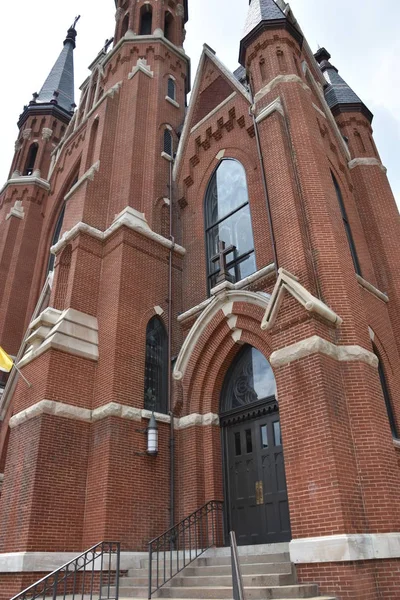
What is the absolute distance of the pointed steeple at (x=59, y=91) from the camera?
2772 centimetres

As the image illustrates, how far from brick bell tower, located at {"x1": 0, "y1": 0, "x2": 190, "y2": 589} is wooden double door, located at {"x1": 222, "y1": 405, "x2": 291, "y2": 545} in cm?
154

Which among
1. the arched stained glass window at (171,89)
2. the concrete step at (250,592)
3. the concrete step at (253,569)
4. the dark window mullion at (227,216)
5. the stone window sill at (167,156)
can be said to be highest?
the arched stained glass window at (171,89)

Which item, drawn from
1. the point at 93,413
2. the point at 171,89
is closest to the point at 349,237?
the point at 93,413

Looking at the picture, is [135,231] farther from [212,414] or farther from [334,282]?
[334,282]

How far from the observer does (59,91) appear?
2944 centimetres

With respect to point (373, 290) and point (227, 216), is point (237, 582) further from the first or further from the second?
point (227, 216)

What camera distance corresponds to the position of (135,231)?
45.1ft

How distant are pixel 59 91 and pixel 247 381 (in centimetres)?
2470

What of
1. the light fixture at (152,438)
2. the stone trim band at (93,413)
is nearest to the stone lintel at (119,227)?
the stone trim band at (93,413)

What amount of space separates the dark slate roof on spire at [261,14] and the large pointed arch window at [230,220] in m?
3.71

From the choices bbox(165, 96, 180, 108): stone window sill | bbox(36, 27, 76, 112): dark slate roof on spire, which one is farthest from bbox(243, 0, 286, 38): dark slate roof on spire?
bbox(36, 27, 76, 112): dark slate roof on spire

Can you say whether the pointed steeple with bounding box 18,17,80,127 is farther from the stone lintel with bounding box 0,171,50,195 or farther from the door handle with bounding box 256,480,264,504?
the door handle with bounding box 256,480,264,504

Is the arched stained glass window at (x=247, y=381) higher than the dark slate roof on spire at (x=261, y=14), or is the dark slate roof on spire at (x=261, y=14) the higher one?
the dark slate roof on spire at (x=261, y=14)

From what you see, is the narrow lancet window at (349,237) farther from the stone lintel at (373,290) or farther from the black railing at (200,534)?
the black railing at (200,534)
